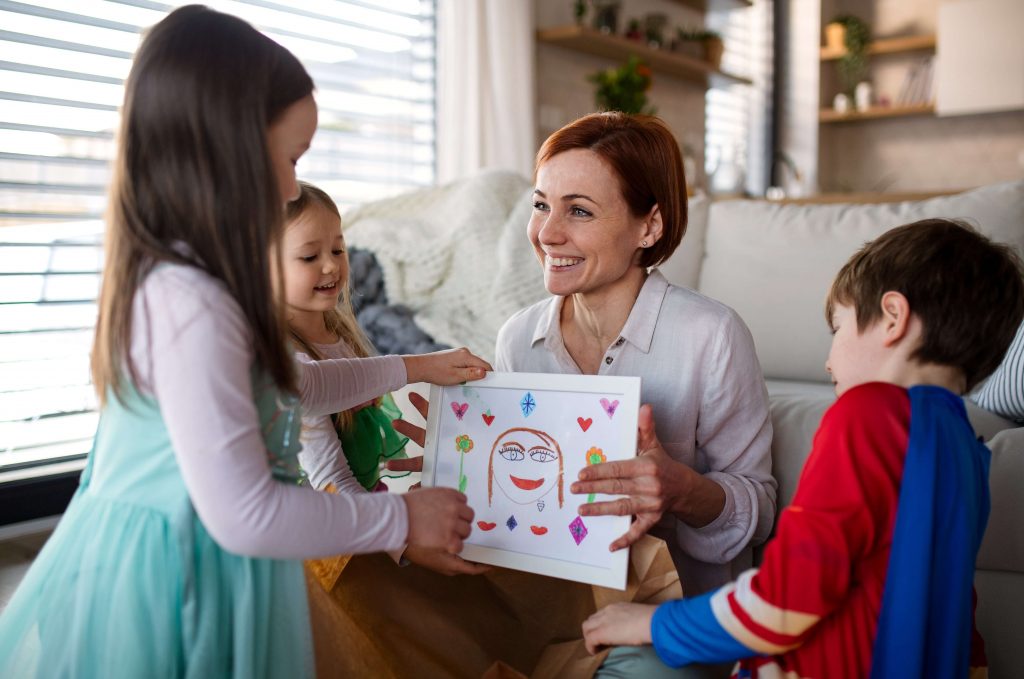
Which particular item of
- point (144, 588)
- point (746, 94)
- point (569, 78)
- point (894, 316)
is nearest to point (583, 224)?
point (894, 316)

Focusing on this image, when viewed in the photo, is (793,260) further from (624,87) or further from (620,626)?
(624,87)

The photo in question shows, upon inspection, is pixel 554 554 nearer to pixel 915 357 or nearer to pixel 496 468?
pixel 496 468

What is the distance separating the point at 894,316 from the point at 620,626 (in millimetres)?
491

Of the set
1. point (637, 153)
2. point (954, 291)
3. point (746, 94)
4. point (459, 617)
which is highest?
point (746, 94)

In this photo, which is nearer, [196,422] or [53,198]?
[196,422]

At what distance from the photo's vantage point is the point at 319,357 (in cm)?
140

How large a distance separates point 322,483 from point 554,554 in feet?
1.37

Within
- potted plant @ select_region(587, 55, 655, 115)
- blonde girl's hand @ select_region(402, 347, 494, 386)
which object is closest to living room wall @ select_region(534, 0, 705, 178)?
potted plant @ select_region(587, 55, 655, 115)

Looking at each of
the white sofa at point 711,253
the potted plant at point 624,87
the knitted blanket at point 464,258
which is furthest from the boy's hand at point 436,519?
the potted plant at point 624,87

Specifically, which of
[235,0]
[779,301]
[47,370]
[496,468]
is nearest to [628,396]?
[496,468]

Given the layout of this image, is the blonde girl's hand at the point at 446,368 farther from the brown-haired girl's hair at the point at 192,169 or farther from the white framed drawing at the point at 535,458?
the brown-haired girl's hair at the point at 192,169

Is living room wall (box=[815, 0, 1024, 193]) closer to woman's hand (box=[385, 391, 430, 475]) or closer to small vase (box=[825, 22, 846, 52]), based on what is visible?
small vase (box=[825, 22, 846, 52])

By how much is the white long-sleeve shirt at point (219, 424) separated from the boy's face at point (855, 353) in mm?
577

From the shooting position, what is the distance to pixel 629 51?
4.28 m
